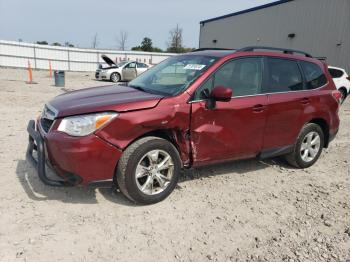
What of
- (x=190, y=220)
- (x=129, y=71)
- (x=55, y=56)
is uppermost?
(x=55, y=56)

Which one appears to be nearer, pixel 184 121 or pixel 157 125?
pixel 157 125

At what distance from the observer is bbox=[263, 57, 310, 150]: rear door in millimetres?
4570

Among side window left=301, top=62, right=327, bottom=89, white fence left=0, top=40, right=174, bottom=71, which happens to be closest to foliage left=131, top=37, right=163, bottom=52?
white fence left=0, top=40, right=174, bottom=71

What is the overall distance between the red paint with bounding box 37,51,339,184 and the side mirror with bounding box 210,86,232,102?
0.4 inches

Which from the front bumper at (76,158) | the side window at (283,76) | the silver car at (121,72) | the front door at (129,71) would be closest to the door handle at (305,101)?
the side window at (283,76)

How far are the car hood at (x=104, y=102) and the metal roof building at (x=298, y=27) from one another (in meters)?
17.5

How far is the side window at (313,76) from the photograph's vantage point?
16.7 feet

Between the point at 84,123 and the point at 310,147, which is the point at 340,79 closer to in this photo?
the point at 310,147

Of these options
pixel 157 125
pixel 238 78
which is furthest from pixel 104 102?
pixel 238 78

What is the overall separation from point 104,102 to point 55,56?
32.9 m

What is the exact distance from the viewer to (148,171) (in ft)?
12.1

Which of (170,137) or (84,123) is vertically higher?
(84,123)

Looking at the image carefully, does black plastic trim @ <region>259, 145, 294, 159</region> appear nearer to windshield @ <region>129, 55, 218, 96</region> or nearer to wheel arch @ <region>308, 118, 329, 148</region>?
wheel arch @ <region>308, 118, 329, 148</region>

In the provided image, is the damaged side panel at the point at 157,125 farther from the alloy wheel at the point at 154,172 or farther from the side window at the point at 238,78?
the side window at the point at 238,78
